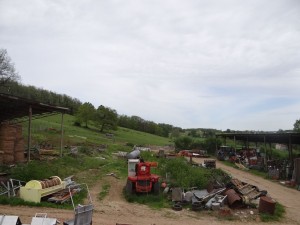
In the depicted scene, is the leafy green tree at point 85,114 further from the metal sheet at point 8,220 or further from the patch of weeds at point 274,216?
the metal sheet at point 8,220

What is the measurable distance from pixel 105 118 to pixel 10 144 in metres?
47.0

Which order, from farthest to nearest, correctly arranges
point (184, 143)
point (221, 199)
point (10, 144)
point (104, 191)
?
1. point (184, 143)
2. point (10, 144)
3. point (104, 191)
4. point (221, 199)

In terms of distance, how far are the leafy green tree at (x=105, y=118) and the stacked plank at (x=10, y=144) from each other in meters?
45.1

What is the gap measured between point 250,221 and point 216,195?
241 centimetres

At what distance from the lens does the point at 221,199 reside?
1447 cm

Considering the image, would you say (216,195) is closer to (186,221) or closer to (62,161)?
(186,221)

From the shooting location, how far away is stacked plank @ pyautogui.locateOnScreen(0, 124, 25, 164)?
20.4 meters

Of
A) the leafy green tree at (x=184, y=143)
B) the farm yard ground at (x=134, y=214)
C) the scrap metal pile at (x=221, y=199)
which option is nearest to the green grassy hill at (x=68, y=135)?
the leafy green tree at (x=184, y=143)

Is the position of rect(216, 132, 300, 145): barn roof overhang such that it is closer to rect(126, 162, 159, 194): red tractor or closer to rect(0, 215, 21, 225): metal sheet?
rect(126, 162, 159, 194): red tractor

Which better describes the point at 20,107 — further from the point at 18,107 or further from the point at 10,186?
the point at 10,186

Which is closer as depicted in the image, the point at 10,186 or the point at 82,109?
the point at 10,186

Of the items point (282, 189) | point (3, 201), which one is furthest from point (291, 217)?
point (3, 201)

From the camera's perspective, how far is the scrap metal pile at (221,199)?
45.3ft

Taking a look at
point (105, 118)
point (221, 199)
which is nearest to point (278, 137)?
point (221, 199)
